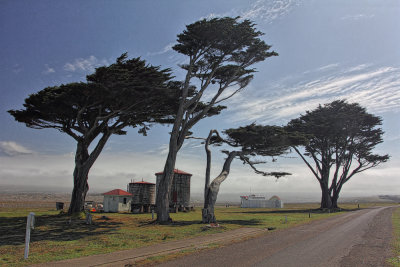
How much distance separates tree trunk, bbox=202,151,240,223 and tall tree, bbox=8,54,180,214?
7.32 m

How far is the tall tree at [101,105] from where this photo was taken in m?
21.5

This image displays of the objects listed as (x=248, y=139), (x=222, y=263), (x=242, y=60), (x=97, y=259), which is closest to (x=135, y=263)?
(x=97, y=259)

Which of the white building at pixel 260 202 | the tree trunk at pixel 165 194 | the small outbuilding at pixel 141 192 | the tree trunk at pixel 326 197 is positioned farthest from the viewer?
the white building at pixel 260 202

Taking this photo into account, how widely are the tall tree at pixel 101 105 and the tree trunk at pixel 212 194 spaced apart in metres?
7.32

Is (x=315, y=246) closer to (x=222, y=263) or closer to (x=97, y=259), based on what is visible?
(x=222, y=263)

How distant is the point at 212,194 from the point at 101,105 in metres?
12.3

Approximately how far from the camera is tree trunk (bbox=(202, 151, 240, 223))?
21.3 metres

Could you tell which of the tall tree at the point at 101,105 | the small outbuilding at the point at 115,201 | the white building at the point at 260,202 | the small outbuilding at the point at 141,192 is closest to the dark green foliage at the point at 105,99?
the tall tree at the point at 101,105

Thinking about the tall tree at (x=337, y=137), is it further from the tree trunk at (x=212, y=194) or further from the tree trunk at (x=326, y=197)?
the tree trunk at (x=212, y=194)

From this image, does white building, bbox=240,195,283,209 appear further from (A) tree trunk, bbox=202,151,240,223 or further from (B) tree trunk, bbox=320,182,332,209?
(A) tree trunk, bbox=202,151,240,223

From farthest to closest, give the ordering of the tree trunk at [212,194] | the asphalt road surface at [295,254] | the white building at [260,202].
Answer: the white building at [260,202] → the tree trunk at [212,194] → the asphalt road surface at [295,254]

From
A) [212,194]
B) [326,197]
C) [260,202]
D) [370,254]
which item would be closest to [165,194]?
[212,194]

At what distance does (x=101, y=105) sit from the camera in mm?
24375

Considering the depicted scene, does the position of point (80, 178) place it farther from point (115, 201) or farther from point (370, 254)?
point (370, 254)
